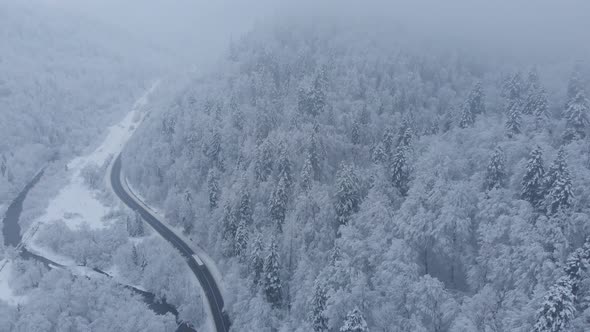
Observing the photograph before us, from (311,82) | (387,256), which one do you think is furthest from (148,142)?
(387,256)

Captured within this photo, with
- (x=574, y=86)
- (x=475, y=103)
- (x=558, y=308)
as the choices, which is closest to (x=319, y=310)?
(x=558, y=308)

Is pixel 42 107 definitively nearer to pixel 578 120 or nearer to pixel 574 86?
pixel 578 120

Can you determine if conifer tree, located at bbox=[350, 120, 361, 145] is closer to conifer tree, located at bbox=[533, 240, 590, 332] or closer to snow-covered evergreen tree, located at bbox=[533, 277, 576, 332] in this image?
conifer tree, located at bbox=[533, 240, 590, 332]

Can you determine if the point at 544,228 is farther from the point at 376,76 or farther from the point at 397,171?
the point at 376,76

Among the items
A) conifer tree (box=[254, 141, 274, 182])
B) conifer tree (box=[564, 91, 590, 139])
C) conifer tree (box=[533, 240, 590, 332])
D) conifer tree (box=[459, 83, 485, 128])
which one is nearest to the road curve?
conifer tree (box=[254, 141, 274, 182])

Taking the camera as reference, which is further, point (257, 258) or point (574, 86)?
point (574, 86)

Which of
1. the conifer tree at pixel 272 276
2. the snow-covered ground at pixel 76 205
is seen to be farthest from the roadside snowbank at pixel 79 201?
the conifer tree at pixel 272 276
